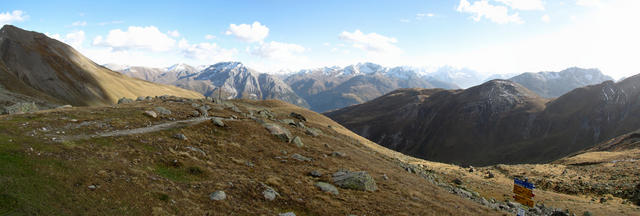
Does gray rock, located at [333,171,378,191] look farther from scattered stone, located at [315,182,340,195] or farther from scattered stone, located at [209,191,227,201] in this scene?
scattered stone, located at [209,191,227,201]

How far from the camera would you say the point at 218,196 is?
17688mm

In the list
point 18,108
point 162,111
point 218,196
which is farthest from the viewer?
point 18,108

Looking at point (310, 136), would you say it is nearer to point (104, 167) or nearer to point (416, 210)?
point (416, 210)

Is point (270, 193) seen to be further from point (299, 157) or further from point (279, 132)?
point (279, 132)

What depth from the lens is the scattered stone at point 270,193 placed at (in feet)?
62.4

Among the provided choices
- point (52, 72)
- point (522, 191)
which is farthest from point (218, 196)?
point (52, 72)

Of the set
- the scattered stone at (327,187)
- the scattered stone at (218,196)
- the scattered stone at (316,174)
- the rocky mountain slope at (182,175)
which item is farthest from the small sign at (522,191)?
the scattered stone at (218,196)

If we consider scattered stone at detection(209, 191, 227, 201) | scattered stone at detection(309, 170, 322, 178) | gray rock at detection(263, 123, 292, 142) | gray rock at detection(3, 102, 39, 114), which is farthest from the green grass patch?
gray rock at detection(3, 102, 39, 114)

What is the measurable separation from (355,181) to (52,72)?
167m

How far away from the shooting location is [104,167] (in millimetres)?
18422

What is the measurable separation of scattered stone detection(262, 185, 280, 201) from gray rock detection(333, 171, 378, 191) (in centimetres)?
626

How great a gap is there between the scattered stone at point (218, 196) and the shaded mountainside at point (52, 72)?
121620 millimetres

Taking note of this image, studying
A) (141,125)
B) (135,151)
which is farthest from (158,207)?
(141,125)

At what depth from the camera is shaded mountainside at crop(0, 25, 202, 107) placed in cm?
12225
